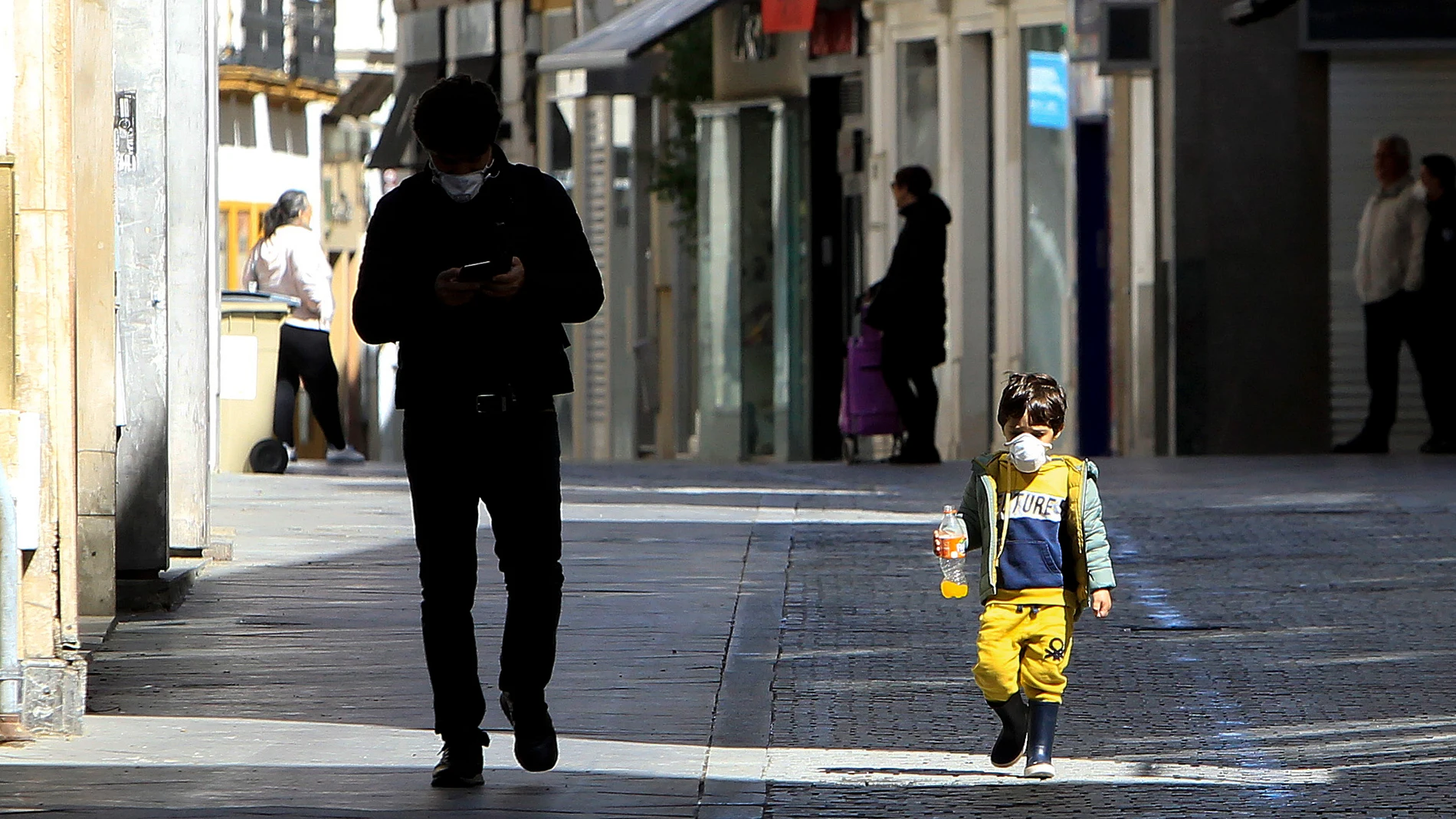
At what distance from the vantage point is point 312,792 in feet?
21.6

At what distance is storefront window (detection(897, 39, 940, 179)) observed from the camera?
91.6 feet

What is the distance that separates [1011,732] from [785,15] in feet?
67.8

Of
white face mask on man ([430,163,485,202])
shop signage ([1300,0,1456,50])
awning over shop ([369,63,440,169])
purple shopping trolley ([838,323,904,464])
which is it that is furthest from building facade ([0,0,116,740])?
awning over shop ([369,63,440,169])

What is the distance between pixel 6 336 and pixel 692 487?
32.1 ft

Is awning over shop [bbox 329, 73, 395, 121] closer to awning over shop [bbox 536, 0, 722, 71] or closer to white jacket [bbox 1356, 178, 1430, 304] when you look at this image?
awning over shop [bbox 536, 0, 722, 71]

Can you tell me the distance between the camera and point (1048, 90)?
85.1 feet

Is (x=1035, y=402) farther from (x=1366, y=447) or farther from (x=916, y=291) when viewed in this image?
(x=1366, y=447)

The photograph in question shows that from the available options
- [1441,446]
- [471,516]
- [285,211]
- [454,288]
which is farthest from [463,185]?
[1441,446]

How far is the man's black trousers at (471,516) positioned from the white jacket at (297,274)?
12.9m

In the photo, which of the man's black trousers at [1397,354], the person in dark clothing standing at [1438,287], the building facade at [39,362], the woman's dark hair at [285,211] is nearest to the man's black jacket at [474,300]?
the building facade at [39,362]

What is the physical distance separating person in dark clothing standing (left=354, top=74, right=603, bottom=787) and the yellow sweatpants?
0.96m

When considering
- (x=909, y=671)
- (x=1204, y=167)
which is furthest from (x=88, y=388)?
(x=1204, y=167)

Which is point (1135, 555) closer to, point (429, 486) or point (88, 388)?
point (88, 388)

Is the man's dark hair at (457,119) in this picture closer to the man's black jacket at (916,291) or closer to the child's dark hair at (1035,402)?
the child's dark hair at (1035,402)
